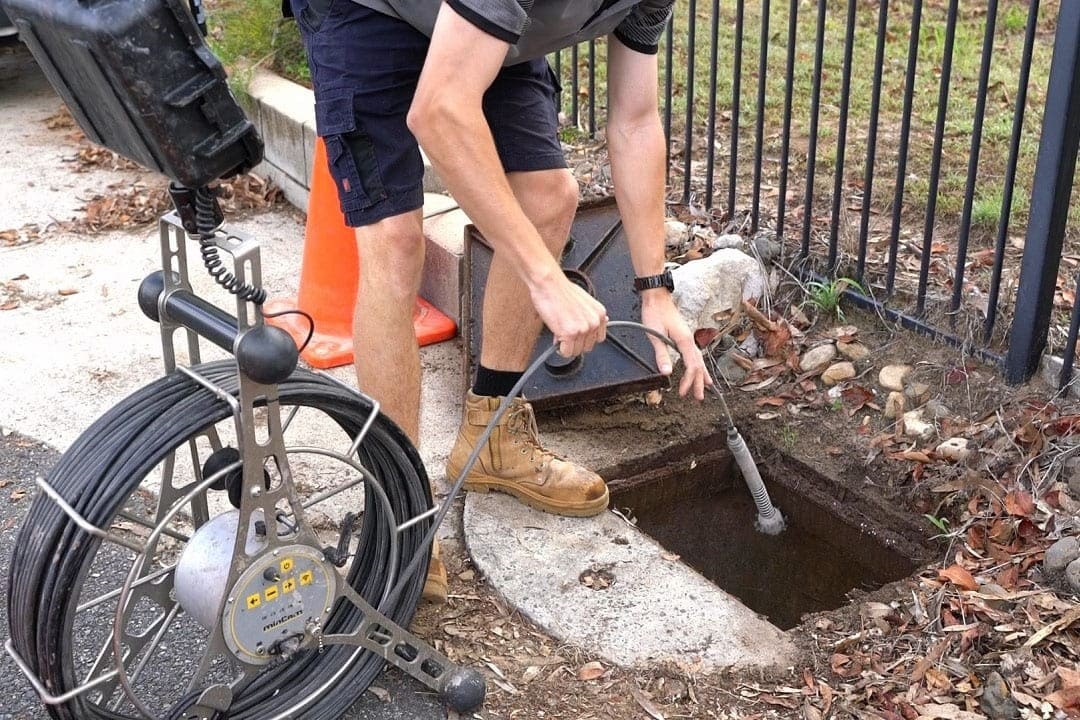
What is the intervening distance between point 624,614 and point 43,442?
75.6 inches

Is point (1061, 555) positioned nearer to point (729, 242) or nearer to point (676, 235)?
point (729, 242)

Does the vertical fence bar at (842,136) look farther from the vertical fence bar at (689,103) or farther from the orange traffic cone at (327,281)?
the orange traffic cone at (327,281)

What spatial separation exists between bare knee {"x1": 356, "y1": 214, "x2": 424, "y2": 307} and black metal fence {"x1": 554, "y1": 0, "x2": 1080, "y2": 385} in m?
1.68

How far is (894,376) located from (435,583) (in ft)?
5.72

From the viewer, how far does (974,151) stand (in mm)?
3553

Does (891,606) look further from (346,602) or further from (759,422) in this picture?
(346,602)

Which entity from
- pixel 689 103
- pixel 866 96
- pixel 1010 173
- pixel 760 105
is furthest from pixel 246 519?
pixel 866 96

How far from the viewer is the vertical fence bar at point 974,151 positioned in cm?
337

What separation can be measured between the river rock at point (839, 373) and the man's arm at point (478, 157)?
1.71 m

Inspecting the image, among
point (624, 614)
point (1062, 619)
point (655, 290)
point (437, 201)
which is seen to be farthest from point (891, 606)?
point (437, 201)

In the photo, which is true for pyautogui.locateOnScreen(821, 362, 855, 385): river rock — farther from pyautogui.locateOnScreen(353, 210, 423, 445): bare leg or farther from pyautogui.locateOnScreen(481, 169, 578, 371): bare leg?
pyautogui.locateOnScreen(353, 210, 423, 445): bare leg

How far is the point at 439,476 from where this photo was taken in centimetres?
341

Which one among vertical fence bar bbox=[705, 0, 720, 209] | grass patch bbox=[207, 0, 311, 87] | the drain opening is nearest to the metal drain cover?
the drain opening

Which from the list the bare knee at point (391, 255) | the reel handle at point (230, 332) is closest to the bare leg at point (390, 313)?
the bare knee at point (391, 255)
